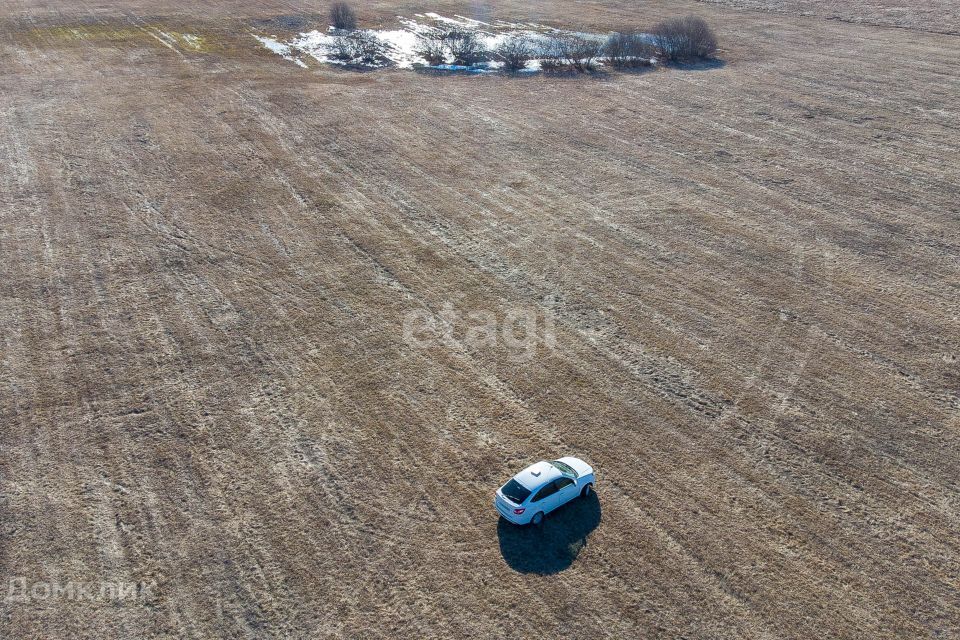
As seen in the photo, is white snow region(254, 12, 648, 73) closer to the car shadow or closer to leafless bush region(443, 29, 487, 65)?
leafless bush region(443, 29, 487, 65)

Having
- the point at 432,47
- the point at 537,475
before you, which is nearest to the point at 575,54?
the point at 432,47

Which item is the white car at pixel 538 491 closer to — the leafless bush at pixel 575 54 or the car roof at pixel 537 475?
the car roof at pixel 537 475

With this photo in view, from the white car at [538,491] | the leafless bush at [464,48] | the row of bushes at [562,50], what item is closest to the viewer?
the white car at [538,491]

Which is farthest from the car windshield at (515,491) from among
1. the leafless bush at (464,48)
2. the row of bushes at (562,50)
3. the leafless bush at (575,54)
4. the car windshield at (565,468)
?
the leafless bush at (464,48)

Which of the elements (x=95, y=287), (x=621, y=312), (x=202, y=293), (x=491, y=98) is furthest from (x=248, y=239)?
(x=491, y=98)

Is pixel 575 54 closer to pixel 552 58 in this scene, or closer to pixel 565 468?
pixel 552 58

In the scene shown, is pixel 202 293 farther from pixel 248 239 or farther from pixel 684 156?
pixel 684 156
